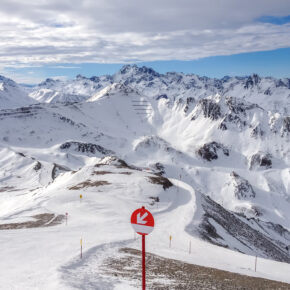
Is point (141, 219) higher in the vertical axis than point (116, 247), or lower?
higher

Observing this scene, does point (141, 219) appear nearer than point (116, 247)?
Yes

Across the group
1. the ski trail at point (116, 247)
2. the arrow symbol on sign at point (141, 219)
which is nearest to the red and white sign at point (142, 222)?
the arrow symbol on sign at point (141, 219)

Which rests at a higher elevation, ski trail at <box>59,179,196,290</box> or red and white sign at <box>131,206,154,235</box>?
red and white sign at <box>131,206,154,235</box>

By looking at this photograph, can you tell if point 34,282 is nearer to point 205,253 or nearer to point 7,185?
point 205,253

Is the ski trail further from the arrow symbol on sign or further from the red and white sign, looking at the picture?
the arrow symbol on sign

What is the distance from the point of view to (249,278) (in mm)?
28281

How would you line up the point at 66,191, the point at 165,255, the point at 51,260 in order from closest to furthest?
the point at 51,260 → the point at 165,255 → the point at 66,191

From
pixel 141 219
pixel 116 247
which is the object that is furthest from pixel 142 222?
pixel 116 247

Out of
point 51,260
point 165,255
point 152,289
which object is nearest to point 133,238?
point 165,255

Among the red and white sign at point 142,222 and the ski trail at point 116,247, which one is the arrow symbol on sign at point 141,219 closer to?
the red and white sign at point 142,222

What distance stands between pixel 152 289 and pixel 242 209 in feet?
624

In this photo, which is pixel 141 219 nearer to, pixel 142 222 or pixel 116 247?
pixel 142 222

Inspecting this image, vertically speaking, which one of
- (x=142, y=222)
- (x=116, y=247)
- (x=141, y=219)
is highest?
(x=141, y=219)

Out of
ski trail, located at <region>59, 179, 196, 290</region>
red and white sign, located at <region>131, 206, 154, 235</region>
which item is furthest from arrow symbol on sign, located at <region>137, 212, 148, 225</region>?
ski trail, located at <region>59, 179, 196, 290</region>
